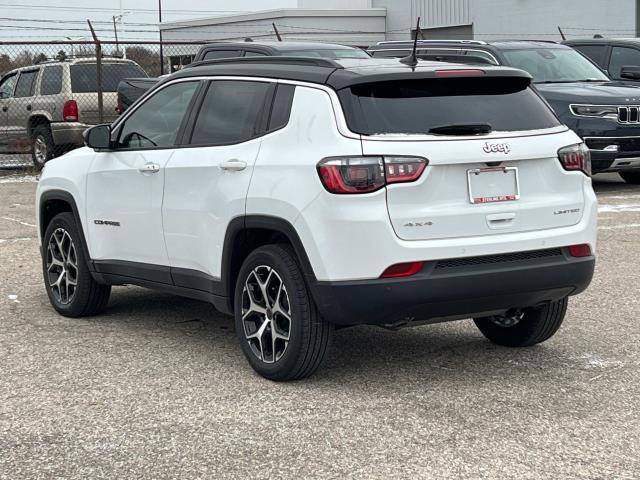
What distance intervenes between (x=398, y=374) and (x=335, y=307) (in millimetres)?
789

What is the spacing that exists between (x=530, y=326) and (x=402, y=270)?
135 cm

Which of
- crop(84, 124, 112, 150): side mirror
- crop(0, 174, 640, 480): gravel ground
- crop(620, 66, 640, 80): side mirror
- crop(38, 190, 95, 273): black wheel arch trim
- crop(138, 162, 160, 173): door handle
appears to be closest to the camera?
crop(0, 174, 640, 480): gravel ground

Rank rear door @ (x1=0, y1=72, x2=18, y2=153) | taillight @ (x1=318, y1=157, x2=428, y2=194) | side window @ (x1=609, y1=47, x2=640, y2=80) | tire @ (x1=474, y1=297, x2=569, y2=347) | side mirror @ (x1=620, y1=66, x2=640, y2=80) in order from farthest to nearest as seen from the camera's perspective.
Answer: rear door @ (x1=0, y1=72, x2=18, y2=153)
side window @ (x1=609, y1=47, x2=640, y2=80)
side mirror @ (x1=620, y1=66, x2=640, y2=80)
tire @ (x1=474, y1=297, x2=569, y2=347)
taillight @ (x1=318, y1=157, x2=428, y2=194)

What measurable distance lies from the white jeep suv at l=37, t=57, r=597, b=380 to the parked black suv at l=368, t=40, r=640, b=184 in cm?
745

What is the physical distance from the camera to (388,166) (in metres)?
5.11

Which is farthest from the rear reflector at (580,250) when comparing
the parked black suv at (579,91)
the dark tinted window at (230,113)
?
the parked black suv at (579,91)

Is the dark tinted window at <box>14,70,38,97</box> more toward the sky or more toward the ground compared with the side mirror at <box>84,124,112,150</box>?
more toward the ground

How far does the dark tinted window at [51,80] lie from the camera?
1778 centimetres

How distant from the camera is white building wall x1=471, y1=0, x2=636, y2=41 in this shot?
3456 centimetres

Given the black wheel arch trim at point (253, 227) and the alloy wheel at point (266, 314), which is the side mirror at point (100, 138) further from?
the alloy wheel at point (266, 314)

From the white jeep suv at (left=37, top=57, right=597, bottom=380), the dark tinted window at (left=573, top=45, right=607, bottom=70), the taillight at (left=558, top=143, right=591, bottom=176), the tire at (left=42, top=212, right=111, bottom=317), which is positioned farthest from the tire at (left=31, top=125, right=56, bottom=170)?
the taillight at (left=558, top=143, right=591, bottom=176)

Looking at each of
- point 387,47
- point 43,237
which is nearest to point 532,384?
point 43,237

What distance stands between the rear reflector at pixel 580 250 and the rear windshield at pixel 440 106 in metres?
0.64

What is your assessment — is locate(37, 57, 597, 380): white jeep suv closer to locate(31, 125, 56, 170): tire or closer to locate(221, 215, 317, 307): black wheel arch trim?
locate(221, 215, 317, 307): black wheel arch trim
